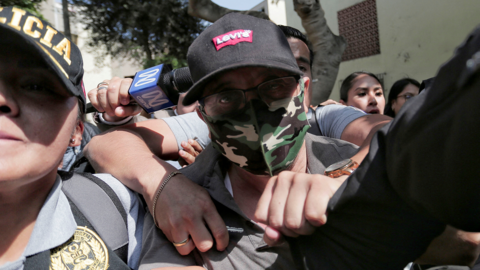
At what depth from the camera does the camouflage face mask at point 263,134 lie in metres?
1.44

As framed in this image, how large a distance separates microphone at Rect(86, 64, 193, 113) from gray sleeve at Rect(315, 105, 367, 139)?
3.39 feet

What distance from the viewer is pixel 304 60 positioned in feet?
9.21

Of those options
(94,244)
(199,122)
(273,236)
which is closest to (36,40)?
(94,244)

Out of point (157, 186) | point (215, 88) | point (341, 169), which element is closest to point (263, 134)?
point (215, 88)

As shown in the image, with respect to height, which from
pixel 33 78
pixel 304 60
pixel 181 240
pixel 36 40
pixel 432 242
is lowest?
pixel 181 240

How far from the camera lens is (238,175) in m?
1.70

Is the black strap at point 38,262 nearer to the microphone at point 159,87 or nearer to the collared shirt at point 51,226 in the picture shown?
the collared shirt at point 51,226

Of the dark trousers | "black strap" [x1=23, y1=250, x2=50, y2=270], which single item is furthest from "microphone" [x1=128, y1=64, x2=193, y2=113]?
the dark trousers

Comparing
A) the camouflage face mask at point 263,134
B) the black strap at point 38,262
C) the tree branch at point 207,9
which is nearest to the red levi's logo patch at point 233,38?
the camouflage face mask at point 263,134

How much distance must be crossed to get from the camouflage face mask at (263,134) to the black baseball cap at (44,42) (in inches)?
24.0

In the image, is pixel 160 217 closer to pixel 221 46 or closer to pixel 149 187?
pixel 149 187

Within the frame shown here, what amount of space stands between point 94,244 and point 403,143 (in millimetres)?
1218

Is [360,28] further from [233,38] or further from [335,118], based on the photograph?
[233,38]

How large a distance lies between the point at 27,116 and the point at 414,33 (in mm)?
10384
